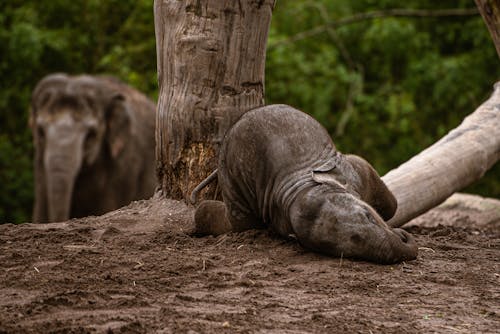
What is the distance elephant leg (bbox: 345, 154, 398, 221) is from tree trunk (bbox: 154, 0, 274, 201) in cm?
85

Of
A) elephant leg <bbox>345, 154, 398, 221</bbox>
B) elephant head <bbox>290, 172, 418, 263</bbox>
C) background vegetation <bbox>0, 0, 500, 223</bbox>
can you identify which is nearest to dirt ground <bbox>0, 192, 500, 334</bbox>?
elephant head <bbox>290, 172, 418, 263</bbox>

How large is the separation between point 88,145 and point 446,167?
5.34m

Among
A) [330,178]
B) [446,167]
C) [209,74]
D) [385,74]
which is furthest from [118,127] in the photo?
[330,178]

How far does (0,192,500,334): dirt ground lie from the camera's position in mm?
3494

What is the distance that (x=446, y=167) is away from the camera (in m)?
6.54

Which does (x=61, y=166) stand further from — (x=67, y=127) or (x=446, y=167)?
(x=446, y=167)

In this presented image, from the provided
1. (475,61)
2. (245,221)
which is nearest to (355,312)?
(245,221)

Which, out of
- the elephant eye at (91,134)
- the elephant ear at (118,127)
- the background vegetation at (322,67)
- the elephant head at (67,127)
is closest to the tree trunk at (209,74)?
the elephant head at (67,127)

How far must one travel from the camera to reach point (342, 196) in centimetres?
465

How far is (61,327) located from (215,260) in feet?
4.56

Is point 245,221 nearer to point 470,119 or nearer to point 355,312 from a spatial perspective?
point 355,312

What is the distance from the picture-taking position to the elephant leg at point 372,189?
17.2 ft

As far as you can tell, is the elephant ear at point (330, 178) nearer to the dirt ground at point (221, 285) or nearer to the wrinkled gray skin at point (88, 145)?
the dirt ground at point (221, 285)

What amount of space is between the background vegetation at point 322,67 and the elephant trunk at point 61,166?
1752 millimetres
